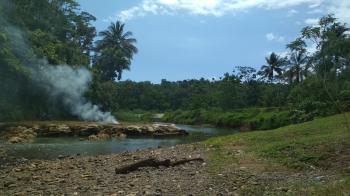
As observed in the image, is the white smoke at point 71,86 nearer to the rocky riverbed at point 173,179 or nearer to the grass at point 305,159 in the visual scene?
the rocky riverbed at point 173,179

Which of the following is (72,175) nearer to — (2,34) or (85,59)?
(2,34)

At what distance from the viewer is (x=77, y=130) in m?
40.5

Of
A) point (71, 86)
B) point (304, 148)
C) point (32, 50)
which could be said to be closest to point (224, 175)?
point (304, 148)

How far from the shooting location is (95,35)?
264 feet

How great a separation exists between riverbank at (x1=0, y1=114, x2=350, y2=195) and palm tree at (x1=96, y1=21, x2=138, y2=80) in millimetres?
58211

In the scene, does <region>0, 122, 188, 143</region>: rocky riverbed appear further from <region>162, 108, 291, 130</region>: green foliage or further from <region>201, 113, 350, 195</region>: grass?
<region>201, 113, 350, 195</region>: grass

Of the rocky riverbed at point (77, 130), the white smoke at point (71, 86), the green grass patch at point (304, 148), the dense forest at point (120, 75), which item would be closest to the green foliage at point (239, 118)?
the dense forest at point (120, 75)

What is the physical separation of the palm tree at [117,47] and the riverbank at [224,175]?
58211 mm

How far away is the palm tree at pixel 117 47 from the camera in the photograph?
250 feet

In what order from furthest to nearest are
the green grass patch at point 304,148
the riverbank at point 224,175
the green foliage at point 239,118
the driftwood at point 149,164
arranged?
the green foliage at point 239,118 → the driftwood at point 149,164 → the green grass patch at point 304,148 → the riverbank at point 224,175

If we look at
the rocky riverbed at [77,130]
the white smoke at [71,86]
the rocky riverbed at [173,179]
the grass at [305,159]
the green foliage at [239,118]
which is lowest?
the rocky riverbed at [173,179]

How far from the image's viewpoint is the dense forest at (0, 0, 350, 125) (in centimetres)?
2102

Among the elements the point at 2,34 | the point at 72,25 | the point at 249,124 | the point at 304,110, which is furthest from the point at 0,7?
the point at 249,124

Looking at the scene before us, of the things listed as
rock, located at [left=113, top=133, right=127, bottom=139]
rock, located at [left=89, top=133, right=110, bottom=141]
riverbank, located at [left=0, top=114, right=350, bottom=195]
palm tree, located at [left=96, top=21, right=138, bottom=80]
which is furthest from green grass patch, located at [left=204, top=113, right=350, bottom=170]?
palm tree, located at [left=96, top=21, right=138, bottom=80]
